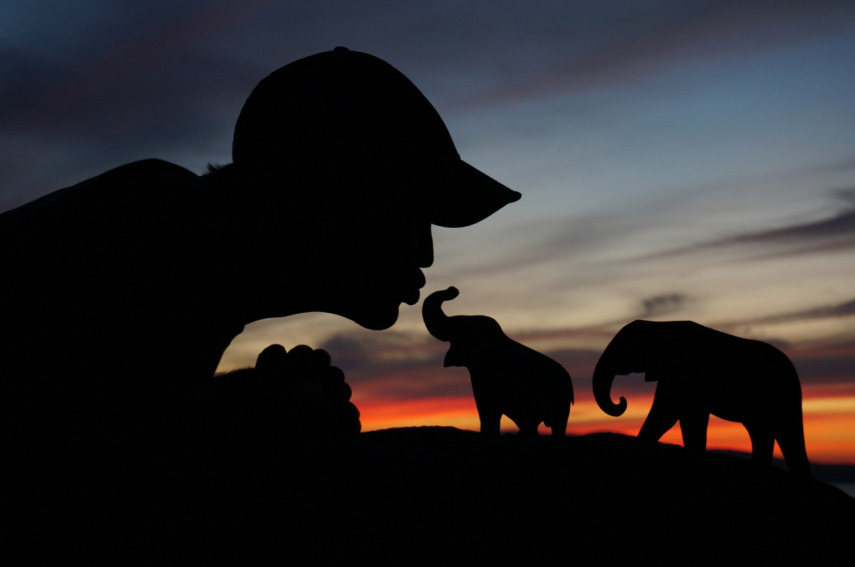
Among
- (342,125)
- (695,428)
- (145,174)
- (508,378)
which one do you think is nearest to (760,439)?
(695,428)

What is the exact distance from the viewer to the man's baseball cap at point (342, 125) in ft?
8.07

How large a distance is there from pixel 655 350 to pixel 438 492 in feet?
13.2

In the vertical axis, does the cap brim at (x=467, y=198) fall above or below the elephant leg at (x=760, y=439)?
above

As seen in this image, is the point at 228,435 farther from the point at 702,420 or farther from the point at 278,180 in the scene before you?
the point at 702,420

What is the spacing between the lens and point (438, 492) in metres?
1.62

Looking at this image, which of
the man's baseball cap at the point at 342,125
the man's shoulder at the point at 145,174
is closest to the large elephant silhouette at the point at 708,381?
the man's baseball cap at the point at 342,125

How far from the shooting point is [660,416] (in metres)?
4.96

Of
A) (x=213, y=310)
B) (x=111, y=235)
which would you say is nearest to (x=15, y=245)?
(x=111, y=235)

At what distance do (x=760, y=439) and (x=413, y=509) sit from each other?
449 centimetres

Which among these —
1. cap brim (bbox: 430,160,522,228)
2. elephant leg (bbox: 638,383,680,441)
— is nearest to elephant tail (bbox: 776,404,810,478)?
elephant leg (bbox: 638,383,680,441)

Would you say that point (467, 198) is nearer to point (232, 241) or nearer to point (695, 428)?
point (232, 241)

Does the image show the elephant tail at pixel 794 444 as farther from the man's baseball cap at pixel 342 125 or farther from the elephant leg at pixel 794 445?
the man's baseball cap at pixel 342 125

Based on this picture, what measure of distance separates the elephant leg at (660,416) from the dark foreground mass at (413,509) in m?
3.09

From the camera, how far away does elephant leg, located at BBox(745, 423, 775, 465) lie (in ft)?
17.4
